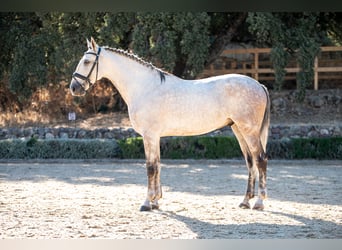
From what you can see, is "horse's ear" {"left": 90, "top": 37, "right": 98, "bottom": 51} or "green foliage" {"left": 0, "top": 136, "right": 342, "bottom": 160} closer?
"horse's ear" {"left": 90, "top": 37, "right": 98, "bottom": 51}

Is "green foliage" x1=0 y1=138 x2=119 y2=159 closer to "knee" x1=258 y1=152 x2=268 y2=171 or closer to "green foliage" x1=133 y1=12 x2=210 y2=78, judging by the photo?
"green foliage" x1=133 y1=12 x2=210 y2=78

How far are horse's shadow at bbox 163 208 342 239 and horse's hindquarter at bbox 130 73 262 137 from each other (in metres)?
1.23

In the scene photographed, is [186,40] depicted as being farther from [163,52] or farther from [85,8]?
[85,8]

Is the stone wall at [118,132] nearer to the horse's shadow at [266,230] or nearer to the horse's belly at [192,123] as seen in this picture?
the horse's belly at [192,123]

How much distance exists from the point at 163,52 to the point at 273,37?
2.82m

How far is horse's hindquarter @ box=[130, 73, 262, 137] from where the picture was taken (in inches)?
262

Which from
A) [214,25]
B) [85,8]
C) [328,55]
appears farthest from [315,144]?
[85,8]

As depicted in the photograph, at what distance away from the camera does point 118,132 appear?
1375 cm

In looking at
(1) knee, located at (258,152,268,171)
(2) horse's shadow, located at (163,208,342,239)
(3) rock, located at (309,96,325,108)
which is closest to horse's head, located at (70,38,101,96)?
(2) horse's shadow, located at (163,208,342,239)

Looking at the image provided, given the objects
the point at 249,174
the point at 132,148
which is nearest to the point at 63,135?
the point at 132,148

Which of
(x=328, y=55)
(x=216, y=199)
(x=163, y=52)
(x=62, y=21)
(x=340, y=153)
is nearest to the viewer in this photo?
(x=216, y=199)

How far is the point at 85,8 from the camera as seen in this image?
3740 mm

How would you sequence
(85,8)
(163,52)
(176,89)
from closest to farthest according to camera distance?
(85,8)
(176,89)
(163,52)

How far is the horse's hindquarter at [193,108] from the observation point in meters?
6.65
